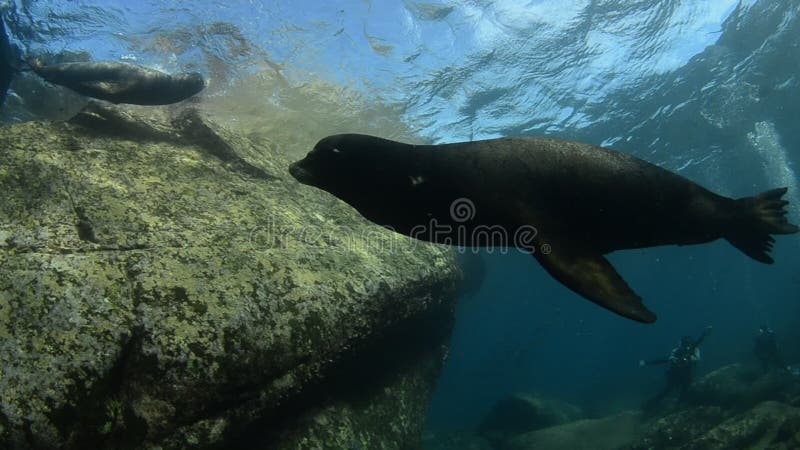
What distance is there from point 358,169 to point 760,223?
3.02 meters

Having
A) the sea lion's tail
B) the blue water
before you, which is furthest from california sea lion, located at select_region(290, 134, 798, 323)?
the blue water

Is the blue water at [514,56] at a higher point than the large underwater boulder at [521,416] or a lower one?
higher

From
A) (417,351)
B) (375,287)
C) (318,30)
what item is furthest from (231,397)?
(318,30)

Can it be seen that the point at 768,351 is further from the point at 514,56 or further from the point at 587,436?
the point at 514,56

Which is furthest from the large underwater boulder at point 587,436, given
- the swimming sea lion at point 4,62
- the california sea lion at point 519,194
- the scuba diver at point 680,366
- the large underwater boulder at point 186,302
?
the swimming sea lion at point 4,62

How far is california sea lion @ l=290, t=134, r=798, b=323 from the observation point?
270 cm

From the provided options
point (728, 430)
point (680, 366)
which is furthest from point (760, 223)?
point (680, 366)

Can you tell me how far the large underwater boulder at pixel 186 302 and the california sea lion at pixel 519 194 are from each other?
1.90 metres

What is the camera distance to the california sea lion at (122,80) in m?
6.62

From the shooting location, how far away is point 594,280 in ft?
8.16

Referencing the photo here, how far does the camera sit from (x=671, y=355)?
1639cm

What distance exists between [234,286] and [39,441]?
69.7 inches

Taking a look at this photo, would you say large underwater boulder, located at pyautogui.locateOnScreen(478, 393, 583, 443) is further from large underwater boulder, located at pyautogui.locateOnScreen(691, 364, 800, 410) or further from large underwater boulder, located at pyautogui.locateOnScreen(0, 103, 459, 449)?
large underwater boulder, located at pyautogui.locateOnScreen(0, 103, 459, 449)

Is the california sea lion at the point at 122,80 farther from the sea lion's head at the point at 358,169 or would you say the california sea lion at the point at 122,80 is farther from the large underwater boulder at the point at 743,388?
the large underwater boulder at the point at 743,388
